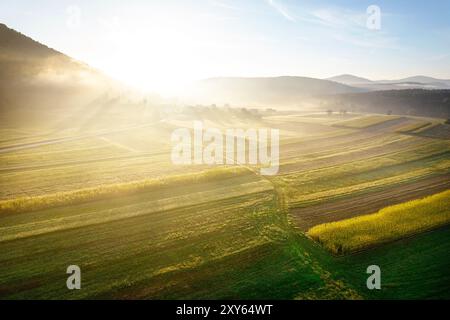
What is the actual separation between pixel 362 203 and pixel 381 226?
Answer: 6.71 meters

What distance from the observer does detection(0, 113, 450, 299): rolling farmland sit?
64.1ft

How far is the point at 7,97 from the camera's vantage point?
117m

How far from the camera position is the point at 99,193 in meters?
Answer: 34.8

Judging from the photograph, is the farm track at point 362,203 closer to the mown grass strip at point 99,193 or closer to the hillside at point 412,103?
the mown grass strip at point 99,193

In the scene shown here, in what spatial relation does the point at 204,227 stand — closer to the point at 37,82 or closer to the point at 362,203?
the point at 362,203

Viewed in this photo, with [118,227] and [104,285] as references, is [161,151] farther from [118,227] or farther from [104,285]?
[104,285]

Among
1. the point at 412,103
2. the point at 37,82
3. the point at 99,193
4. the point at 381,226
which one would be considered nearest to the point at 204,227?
the point at 99,193

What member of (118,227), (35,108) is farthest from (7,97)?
(118,227)

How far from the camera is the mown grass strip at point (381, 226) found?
2459 centimetres

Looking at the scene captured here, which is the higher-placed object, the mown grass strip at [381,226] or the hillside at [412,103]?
the hillside at [412,103]

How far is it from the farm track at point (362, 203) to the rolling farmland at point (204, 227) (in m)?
0.19

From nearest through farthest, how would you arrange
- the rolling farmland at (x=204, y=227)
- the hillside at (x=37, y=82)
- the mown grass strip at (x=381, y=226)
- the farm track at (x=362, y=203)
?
the rolling farmland at (x=204, y=227) < the mown grass strip at (x=381, y=226) < the farm track at (x=362, y=203) < the hillside at (x=37, y=82)

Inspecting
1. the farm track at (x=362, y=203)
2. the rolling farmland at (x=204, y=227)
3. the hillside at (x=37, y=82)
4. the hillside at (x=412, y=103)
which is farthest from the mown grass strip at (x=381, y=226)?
the hillside at (x=412, y=103)
